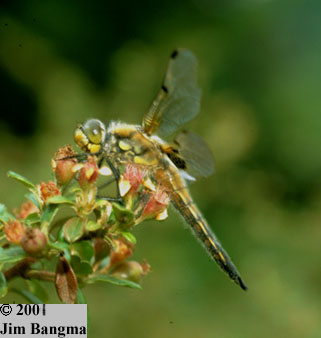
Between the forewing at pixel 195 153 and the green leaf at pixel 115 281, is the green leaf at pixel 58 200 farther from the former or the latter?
the forewing at pixel 195 153

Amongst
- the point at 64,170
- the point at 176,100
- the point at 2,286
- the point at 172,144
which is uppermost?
the point at 176,100

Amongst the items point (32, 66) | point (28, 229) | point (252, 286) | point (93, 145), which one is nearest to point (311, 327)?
point (252, 286)

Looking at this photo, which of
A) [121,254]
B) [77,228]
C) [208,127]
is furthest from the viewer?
[208,127]

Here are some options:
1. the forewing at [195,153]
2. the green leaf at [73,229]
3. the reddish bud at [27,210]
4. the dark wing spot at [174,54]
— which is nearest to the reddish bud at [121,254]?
the green leaf at [73,229]

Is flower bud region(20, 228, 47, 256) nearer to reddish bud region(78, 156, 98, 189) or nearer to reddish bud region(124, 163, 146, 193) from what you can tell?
reddish bud region(78, 156, 98, 189)

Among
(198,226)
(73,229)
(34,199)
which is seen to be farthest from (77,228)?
(198,226)

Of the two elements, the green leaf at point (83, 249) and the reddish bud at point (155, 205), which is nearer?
the green leaf at point (83, 249)

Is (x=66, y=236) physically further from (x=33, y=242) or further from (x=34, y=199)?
(x=34, y=199)

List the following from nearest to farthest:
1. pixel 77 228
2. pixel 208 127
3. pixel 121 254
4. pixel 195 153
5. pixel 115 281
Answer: pixel 77 228 → pixel 115 281 → pixel 121 254 → pixel 195 153 → pixel 208 127

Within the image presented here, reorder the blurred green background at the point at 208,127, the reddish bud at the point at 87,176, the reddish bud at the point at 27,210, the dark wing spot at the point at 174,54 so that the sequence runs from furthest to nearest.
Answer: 1. the blurred green background at the point at 208,127
2. the dark wing spot at the point at 174,54
3. the reddish bud at the point at 27,210
4. the reddish bud at the point at 87,176
